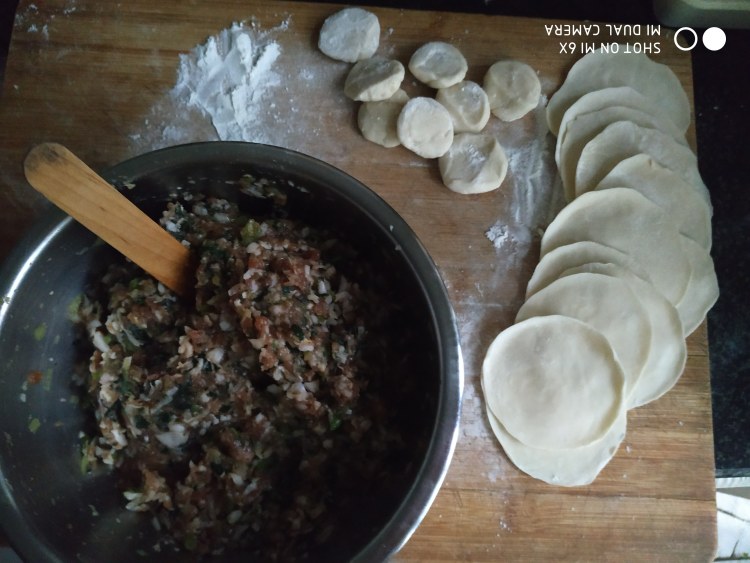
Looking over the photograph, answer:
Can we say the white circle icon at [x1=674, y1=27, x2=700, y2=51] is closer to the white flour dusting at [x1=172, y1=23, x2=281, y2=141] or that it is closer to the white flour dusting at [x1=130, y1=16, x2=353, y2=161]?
the white flour dusting at [x1=130, y1=16, x2=353, y2=161]

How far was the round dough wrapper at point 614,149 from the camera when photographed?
174 centimetres

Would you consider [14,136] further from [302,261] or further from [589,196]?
[589,196]

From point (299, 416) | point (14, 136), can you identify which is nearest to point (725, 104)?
point (299, 416)

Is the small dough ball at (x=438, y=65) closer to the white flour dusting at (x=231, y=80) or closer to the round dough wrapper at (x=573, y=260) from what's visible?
the white flour dusting at (x=231, y=80)

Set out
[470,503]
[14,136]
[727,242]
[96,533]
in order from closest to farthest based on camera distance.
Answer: [96,533], [470,503], [14,136], [727,242]

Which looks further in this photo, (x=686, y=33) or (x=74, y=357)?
(x=686, y=33)

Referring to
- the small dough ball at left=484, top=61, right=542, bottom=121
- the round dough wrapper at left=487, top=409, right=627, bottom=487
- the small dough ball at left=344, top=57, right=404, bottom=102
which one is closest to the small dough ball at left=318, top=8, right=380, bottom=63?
the small dough ball at left=344, top=57, right=404, bottom=102

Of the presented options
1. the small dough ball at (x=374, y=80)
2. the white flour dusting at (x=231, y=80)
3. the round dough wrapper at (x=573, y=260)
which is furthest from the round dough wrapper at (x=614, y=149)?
the white flour dusting at (x=231, y=80)

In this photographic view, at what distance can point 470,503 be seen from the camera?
1.65 meters

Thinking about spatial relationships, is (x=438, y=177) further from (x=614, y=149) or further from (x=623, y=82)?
(x=623, y=82)

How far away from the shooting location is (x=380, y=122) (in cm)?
178

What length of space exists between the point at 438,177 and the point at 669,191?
597 millimetres

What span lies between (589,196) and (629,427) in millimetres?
590

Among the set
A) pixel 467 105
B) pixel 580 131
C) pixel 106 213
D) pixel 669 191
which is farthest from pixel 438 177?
pixel 106 213
